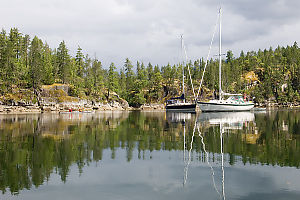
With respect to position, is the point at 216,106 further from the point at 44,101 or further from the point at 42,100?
the point at 42,100

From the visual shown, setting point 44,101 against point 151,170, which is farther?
point 44,101

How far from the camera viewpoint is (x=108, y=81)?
120188 mm

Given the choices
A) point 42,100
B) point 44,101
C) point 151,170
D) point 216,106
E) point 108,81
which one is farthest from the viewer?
point 108,81

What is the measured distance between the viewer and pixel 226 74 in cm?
13962

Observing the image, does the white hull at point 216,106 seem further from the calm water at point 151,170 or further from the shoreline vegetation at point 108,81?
the calm water at point 151,170

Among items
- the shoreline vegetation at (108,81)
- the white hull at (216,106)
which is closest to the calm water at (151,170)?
the white hull at (216,106)

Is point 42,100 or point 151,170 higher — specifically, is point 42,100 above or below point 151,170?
above

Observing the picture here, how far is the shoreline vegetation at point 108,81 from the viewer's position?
84.4m

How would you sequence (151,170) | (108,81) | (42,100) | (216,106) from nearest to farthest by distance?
(151,170) → (216,106) → (42,100) → (108,81)

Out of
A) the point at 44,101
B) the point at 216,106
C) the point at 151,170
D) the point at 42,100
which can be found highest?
the point at 42,100

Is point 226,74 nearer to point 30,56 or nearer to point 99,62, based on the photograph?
point 99,62

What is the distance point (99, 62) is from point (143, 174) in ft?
388

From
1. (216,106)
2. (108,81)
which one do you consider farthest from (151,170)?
(108,81)

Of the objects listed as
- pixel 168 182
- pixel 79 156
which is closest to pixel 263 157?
pixel 168 182
